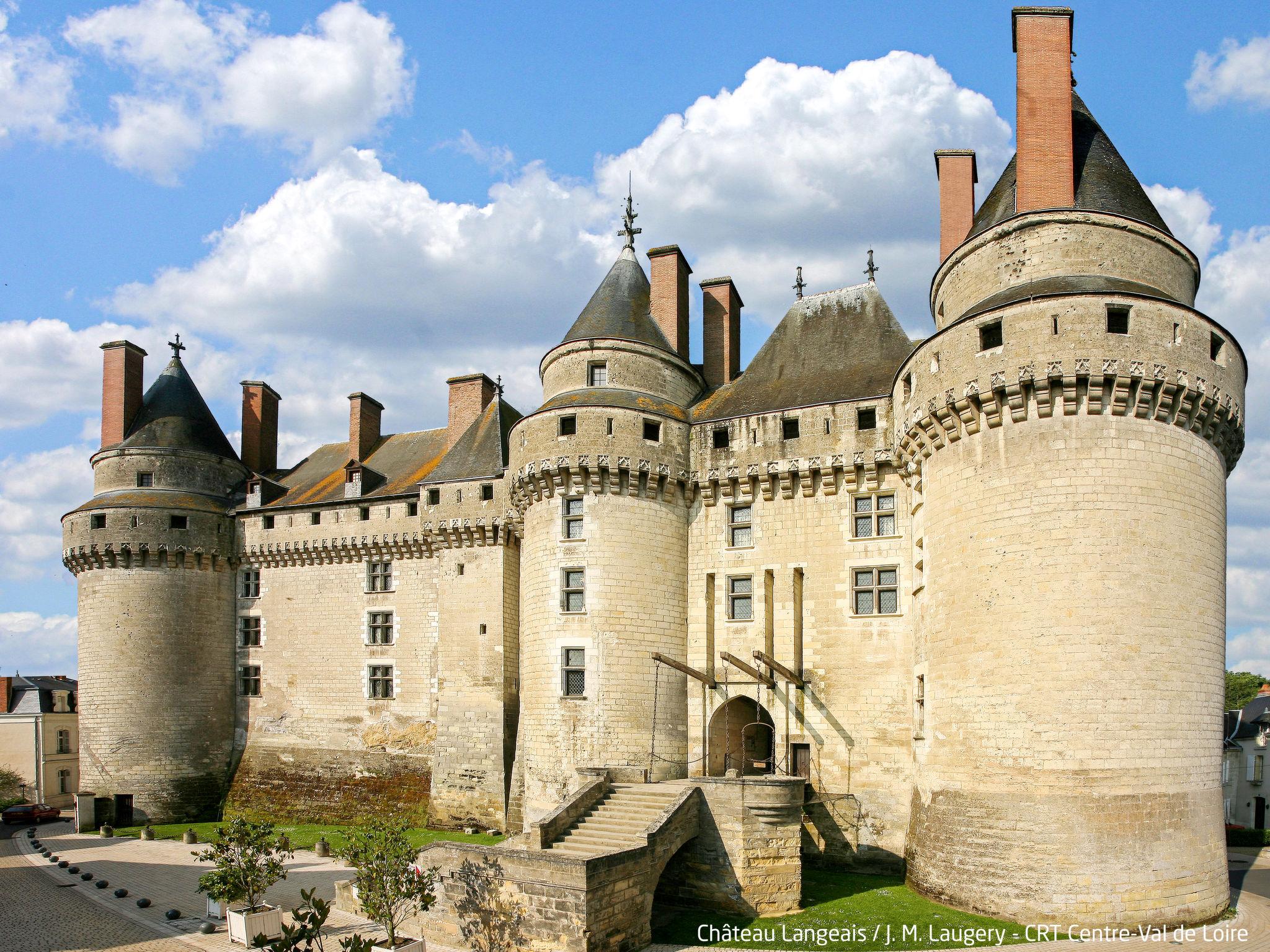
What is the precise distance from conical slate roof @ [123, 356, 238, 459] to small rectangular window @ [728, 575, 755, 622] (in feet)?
63.9

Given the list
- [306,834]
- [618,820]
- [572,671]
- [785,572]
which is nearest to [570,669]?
[572,671]

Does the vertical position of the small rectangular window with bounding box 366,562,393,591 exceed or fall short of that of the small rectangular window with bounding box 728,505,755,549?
it falls short

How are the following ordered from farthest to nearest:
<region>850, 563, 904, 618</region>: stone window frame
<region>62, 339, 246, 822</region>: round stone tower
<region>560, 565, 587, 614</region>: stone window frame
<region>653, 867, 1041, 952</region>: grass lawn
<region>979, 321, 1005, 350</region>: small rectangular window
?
<region>62, 339, 246, 822</region>: round stone tower → <region>560, 565, 587, 614</region>: stone window frame → <region>850, 563, 904, 618</region>: stone window frame → <region>979, 321, 1005, 350</region>: small rectangular window → <region>653, 867, 1041, 952</region>: grass lawn

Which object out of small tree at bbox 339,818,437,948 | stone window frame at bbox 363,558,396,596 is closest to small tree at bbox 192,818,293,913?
small tree at bbox 339,818,437,948

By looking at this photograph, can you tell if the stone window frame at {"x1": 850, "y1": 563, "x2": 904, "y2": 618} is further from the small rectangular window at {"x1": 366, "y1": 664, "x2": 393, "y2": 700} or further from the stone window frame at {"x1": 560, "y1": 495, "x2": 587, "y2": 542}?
the small rectangular window at {"x1": 366, "y1": 664, "x2": 393, "y2": 700}

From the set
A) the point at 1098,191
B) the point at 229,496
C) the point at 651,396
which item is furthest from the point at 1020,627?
the point at 229,496

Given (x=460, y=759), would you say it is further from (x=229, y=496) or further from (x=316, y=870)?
(x=229, y=496)

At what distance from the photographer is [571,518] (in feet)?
73.9

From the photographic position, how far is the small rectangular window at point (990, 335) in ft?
57.1

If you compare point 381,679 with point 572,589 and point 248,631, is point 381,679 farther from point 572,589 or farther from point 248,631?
point 572,589

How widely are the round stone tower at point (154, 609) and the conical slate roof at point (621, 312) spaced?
15184 millimetres

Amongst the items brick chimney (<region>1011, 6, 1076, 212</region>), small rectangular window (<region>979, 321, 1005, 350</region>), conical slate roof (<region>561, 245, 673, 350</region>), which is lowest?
small rectangular window (<region>979, 321, 1005, 350</region>)

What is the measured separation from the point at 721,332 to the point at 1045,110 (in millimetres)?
9692

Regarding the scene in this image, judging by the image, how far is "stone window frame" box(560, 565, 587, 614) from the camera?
72.2 feet
